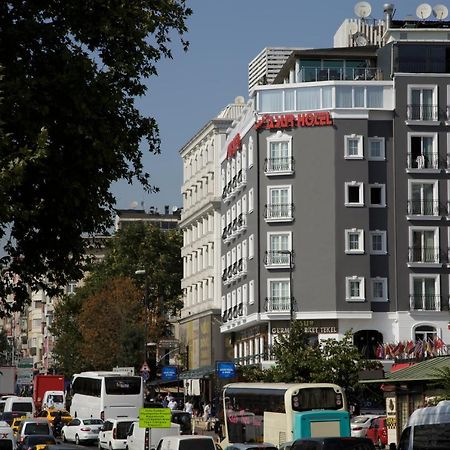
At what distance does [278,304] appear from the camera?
246 ft

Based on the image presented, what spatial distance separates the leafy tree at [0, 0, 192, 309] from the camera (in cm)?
1808

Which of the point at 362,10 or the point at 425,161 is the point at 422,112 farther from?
the point at 362,10

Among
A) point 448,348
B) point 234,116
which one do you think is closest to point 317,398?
point 448,348

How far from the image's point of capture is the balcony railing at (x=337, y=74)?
76.7 metres

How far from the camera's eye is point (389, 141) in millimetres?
74750

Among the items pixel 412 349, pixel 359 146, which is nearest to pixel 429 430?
pixel 412 349

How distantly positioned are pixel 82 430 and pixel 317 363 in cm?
1174

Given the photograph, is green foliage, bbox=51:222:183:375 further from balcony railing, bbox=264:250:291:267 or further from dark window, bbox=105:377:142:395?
dark window, bbox=105:377:142:395

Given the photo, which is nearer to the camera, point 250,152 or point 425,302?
point 425,302

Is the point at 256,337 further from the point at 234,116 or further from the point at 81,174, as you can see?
the point at 81,174

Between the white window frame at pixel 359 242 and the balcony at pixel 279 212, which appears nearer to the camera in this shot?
the white window frame at pixel 359 242

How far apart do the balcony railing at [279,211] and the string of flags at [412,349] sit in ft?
30.7

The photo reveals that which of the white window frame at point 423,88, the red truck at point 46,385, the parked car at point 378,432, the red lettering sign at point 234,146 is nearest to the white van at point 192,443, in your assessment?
the parked car at point 378,432

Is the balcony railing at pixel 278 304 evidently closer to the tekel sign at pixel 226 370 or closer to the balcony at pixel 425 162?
the balcony at pixel 425 162
